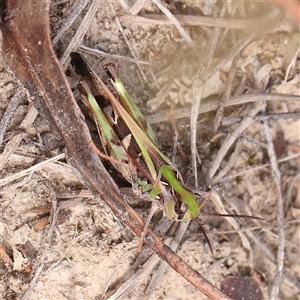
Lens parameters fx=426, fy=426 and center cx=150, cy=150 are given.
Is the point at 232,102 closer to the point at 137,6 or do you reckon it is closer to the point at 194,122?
the point at 194,122

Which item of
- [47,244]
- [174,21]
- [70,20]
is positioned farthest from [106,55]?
[47,244]

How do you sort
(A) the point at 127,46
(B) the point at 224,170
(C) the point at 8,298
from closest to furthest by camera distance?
(C) the point at 8,298 → (A) the point at 127,46 → (B) the point at 224,170

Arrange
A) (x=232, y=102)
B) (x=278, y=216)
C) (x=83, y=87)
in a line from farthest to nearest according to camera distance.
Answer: (x=278, y=216), (x=232, y=102), (x=83, y=87)

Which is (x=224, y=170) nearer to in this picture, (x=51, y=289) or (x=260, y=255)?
(x=260, y=255)

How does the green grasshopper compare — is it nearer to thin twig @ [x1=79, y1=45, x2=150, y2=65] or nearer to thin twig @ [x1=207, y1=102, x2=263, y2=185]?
thin twig @ [x1=79, y1=45, x2=150, y2=65]

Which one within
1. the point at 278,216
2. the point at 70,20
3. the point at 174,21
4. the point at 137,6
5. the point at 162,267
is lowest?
the point at 278,216

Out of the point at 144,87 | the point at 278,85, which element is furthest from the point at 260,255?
the point at 144,87

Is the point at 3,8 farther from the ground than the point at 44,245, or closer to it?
farther from the ground
